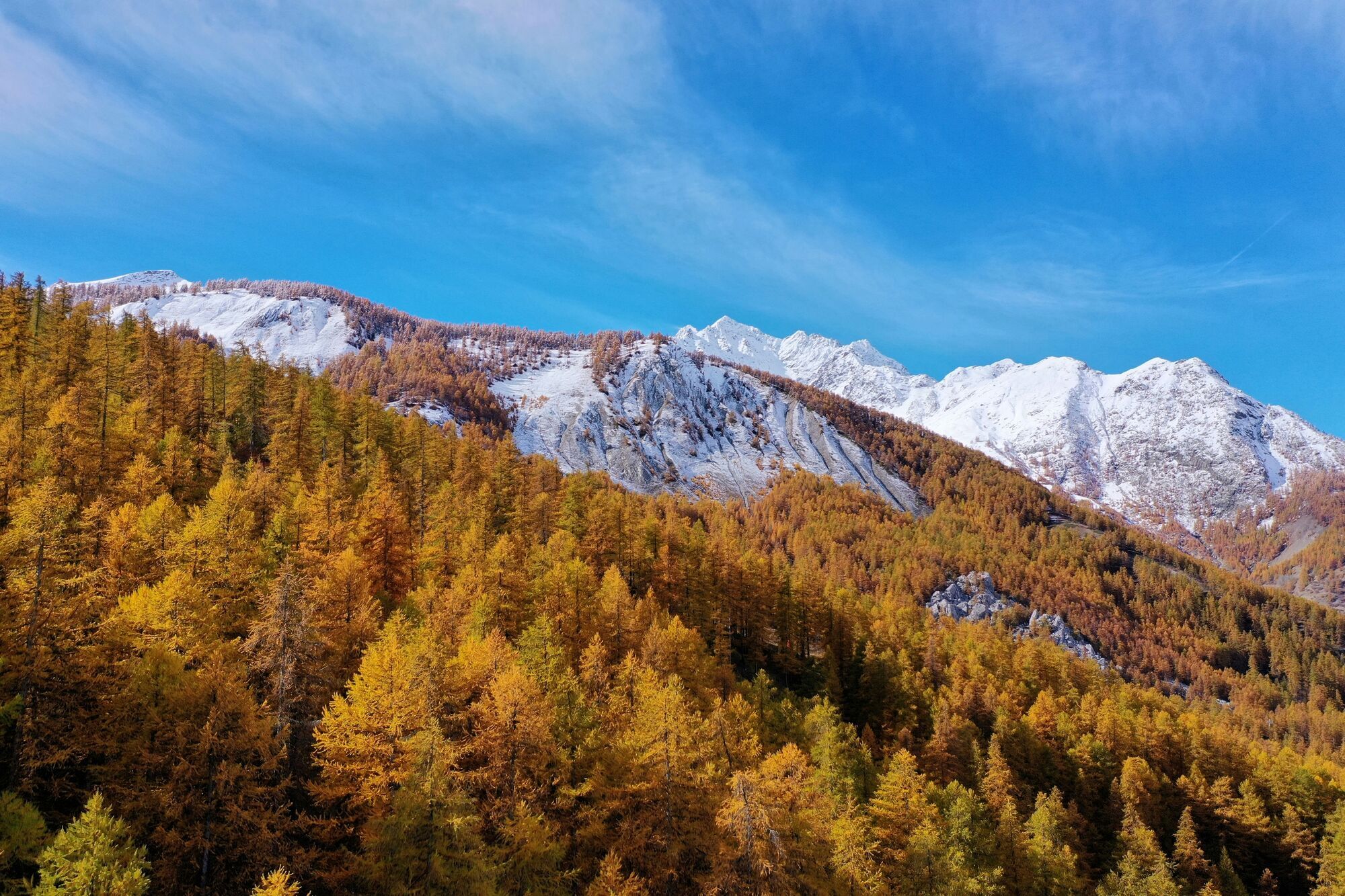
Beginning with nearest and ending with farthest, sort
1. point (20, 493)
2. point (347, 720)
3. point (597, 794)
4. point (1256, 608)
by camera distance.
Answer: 1. point (347, 720)
2. point (597, 794)
3. point (20, 493)
4. point (1256, 608)

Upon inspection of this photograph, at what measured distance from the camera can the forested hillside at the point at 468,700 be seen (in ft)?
75.5

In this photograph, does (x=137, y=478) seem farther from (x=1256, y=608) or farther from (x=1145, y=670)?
(x=1256, y=608)

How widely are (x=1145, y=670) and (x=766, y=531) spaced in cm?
10046

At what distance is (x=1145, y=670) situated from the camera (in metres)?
164

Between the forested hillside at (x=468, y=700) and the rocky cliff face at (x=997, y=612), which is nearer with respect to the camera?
the forested hillside at (x=468, y=700)

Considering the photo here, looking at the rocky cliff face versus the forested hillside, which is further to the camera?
the rocky cliff face

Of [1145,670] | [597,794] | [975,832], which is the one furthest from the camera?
[1145,670]

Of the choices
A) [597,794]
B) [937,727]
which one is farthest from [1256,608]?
[597,794]

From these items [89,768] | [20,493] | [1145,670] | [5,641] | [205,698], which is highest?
[20,493]

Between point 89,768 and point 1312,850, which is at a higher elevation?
point 89,768

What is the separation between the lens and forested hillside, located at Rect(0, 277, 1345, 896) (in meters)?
23.0

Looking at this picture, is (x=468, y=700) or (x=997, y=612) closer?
(x=468, y=700)

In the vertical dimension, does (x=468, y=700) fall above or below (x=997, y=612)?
above

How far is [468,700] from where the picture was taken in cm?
3272
